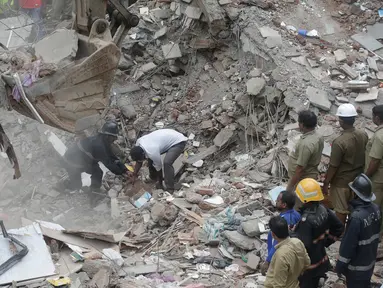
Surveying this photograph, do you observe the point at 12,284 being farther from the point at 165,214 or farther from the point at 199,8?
the point at 199,8

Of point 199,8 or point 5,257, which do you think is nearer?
point 5,257

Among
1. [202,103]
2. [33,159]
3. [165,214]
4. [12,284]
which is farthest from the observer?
[202,103]

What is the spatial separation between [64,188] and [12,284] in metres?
3.60

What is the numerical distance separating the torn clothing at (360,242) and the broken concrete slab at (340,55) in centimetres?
504

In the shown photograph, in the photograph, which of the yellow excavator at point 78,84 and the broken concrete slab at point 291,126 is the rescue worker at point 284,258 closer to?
the yellow excavator at point 78,84

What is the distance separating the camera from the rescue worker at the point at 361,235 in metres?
5.47

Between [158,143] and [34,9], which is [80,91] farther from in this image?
[34,9]

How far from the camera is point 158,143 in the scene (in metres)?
9.26

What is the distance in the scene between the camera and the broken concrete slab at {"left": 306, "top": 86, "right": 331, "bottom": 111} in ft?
30.5

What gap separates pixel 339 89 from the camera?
31.7 ft

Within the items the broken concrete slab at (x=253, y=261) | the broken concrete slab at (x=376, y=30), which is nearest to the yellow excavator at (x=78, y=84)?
the broken concrete slab at (x=253, y=261)

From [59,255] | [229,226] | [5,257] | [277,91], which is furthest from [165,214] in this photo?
[277,91]

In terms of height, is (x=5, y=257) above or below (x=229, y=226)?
above

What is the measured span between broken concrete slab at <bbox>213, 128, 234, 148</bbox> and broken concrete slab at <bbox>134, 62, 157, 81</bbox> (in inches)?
98.4
